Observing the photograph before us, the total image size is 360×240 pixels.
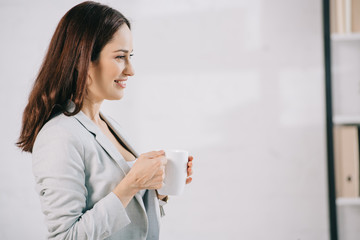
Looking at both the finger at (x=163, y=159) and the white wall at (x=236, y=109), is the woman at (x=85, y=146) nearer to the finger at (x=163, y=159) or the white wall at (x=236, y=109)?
the finger at (x=163, y=159)

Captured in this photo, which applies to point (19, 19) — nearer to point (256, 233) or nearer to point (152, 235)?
point (152, 235)

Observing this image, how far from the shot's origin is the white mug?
844 mm

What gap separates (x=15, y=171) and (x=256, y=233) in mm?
1296

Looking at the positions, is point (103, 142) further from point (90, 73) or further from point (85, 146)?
point (90, 73)

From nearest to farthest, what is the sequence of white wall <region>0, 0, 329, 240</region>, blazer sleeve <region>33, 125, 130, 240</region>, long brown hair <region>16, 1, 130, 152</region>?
blazer sleeve <region>33, 125, 130, 240</region>
long brown hair <region>16, 1, 130, 152</region>
white wall <region>0, 0, 329, 240</region>

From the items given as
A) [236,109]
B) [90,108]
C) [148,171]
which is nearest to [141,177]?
[148,171]

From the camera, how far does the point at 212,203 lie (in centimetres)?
169

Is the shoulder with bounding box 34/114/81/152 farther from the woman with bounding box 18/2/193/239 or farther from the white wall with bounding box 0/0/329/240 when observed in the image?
the white wall with bounding box 0/0/329/240

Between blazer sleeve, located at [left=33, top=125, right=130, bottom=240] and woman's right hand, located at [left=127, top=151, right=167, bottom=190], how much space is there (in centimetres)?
6

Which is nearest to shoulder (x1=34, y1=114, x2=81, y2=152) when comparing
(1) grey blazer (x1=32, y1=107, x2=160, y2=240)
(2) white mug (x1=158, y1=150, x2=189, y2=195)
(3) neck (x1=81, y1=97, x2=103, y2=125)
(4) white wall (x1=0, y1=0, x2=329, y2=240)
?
(1) grey blazer (x1=32, y1=107, x2=160, y2=240)

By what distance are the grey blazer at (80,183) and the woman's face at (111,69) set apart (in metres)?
0.08

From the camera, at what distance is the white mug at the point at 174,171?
84 centimetres

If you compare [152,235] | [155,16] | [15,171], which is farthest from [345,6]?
[15,171]

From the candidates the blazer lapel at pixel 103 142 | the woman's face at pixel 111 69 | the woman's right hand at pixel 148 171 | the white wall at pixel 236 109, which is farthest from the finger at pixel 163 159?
the white wall at pixel 236 109
